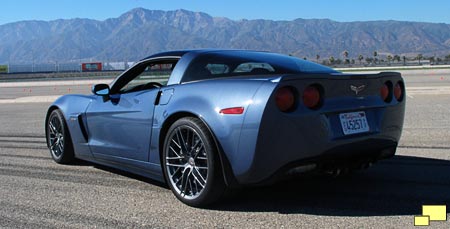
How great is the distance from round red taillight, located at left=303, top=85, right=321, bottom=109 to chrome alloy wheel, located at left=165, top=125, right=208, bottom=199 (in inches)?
34.4

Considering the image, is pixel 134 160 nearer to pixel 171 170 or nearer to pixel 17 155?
pixel 171 170

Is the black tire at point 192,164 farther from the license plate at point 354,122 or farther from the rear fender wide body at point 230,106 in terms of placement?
the license plate at point 354,122

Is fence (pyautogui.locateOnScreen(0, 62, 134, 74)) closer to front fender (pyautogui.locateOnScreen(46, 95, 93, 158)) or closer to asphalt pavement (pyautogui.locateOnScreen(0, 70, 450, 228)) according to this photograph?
front fender (pyautogui.locateOnScreen(46, 95, 93, 158))

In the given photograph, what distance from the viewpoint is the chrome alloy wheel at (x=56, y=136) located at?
611 cm

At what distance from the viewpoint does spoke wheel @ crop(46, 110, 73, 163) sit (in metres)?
5.98

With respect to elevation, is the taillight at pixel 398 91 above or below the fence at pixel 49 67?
below

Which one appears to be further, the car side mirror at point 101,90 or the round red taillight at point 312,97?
the car side mirror at point 101,90

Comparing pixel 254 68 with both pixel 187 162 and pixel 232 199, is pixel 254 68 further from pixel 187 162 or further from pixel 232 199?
pixel 232 199

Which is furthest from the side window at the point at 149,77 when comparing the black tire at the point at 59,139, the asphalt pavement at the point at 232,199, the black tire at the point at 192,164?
the black tire at the point at 59,139

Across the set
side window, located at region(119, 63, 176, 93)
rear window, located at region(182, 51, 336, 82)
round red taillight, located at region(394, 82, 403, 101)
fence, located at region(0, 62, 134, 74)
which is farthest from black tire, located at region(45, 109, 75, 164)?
fence, located at region(0, 62, 134, 74)

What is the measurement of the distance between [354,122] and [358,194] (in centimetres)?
74

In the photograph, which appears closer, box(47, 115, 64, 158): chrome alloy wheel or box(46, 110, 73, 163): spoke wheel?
box(46, 110, 73, 163): spoke wheel

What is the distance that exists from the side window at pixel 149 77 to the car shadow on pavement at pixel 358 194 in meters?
1.34

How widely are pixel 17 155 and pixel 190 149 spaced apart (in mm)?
3818
